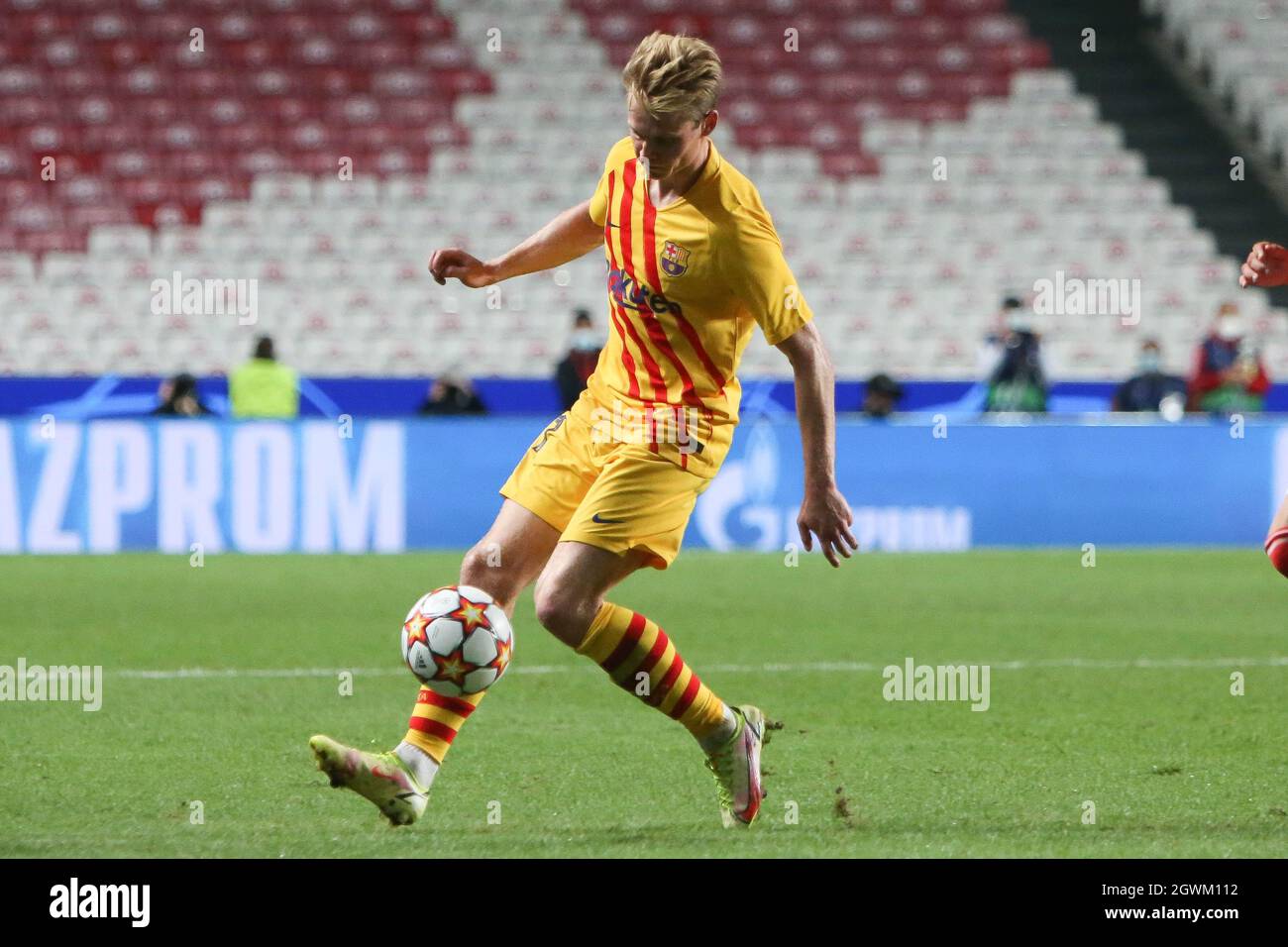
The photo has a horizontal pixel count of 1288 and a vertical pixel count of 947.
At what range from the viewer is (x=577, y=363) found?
54.9ft

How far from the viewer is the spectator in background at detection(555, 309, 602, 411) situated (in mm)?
16625

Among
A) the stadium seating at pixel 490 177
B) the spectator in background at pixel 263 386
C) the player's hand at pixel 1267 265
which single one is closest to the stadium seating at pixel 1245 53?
the stadium seating at pixel 490 177

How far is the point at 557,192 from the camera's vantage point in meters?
21.1

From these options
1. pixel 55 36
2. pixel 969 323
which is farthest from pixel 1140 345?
pixel 55 36

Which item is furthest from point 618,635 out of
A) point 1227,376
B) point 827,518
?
point 1227,376

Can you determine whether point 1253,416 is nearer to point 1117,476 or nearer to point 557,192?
point 1117,476

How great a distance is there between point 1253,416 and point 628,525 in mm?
10688

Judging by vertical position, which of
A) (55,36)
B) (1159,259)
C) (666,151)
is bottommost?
(666,151)

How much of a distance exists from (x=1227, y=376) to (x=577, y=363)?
225 inches

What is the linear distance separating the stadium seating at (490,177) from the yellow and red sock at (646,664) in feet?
46.5

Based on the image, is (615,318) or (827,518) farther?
(615,318)

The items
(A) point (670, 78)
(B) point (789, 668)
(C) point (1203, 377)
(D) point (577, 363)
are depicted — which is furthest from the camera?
(C) point (1203, 377)

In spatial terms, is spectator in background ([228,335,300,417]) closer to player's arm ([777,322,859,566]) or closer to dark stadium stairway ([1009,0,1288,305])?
dark stadium stairway ([1009,0,1288,305])

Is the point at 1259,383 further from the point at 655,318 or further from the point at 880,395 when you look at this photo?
the point at 655,318
